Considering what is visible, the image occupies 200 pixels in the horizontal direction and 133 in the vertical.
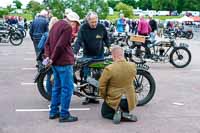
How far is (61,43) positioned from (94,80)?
1.35m

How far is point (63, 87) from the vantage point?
7.34 m

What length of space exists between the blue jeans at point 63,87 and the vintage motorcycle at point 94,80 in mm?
834

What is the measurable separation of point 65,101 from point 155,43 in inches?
320

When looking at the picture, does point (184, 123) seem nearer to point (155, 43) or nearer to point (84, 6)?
point (155, 43)

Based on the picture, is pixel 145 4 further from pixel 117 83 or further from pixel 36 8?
pixel 117 83

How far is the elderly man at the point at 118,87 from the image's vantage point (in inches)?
289

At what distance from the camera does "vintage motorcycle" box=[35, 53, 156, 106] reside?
837cm

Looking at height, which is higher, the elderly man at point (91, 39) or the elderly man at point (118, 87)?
the elderly man at point (91, 39)

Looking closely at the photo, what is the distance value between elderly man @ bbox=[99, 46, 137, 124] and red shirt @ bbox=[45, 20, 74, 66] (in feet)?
2.02

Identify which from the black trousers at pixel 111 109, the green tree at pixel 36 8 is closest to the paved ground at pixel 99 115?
the black trousers at pixel 111 109

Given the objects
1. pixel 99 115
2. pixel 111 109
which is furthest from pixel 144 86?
pixel 111 109

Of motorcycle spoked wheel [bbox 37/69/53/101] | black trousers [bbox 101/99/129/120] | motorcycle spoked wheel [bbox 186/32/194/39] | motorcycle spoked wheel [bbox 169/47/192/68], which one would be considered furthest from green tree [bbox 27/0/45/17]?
black trousers [bbox 101/99/129/120]

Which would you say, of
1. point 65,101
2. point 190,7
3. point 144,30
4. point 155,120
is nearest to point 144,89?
point 155,120

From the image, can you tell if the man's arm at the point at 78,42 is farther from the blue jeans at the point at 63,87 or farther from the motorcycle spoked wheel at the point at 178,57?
the motorcycle spoked wheel at the point at 178,57
